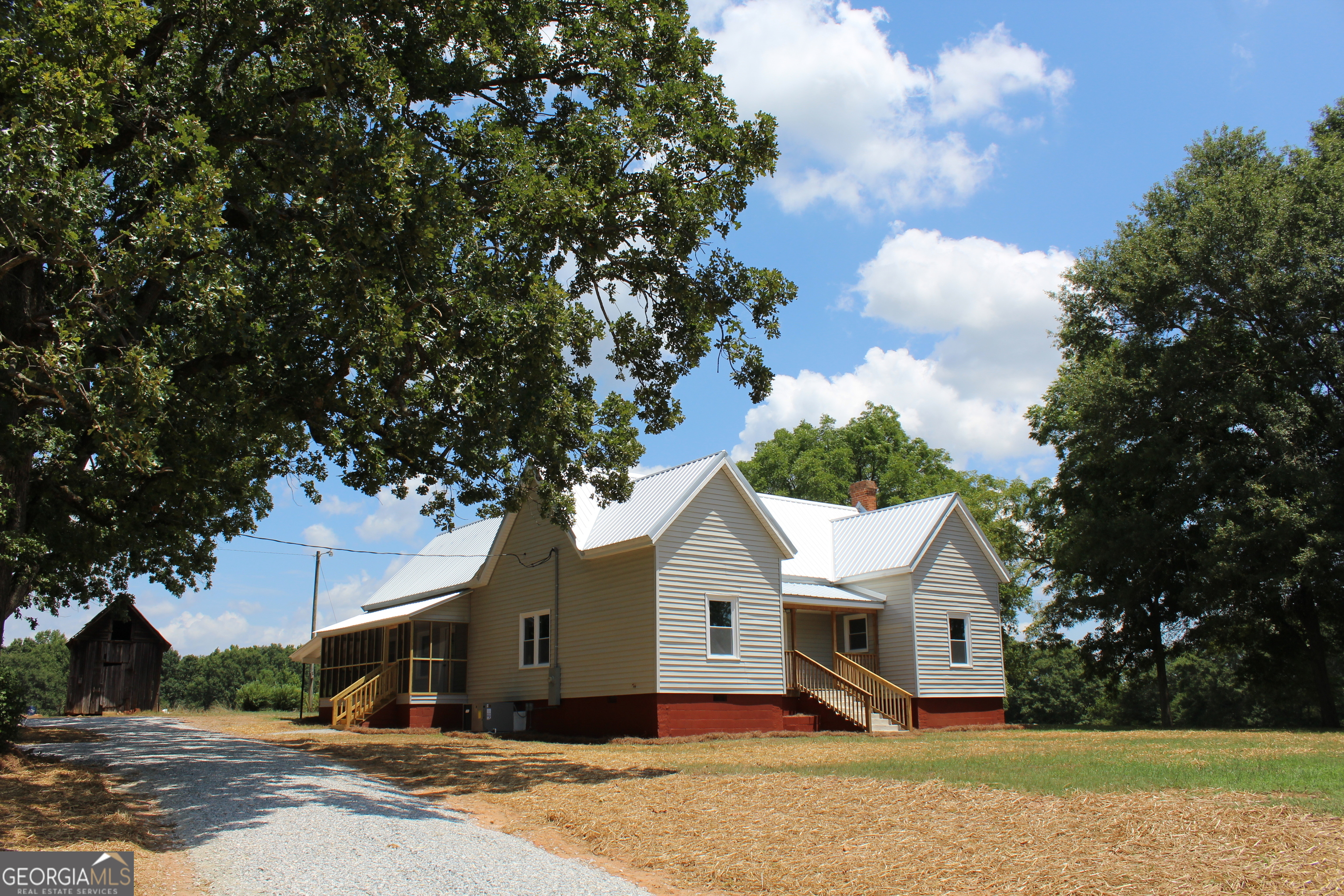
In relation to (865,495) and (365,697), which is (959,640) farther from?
(365,697)

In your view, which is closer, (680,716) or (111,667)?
(680,716)

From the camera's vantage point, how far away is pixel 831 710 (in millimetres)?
24000

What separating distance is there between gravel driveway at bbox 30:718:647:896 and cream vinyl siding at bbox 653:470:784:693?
9138 mm

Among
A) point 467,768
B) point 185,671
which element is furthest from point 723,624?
point 185,671

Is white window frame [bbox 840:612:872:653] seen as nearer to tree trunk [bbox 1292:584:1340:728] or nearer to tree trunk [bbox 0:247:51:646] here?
tree trunk [bbox 1292:584:1340:728]

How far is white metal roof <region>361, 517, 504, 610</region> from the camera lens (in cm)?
3017

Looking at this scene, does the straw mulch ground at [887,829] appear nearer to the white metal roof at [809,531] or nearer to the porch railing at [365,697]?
the porch railing at [365,697]

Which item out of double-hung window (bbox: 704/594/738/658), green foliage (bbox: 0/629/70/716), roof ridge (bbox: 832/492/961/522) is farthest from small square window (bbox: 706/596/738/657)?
green foliage (bbox: 0/629/70/716)

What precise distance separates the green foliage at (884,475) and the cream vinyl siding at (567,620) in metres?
25.8

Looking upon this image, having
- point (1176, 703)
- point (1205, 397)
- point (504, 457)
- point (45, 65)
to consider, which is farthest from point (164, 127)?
point (1176, 703)

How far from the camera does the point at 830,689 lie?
2472 centimetres

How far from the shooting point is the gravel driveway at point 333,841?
6.96 m

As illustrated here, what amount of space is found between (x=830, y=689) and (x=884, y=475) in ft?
91.7

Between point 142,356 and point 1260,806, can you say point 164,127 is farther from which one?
point 1260,806
